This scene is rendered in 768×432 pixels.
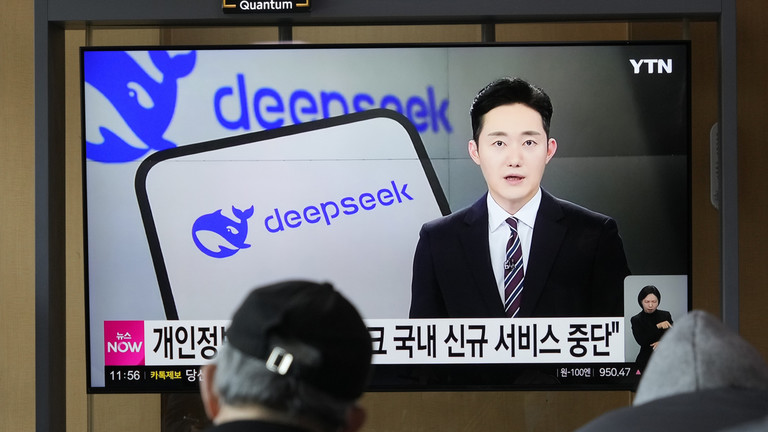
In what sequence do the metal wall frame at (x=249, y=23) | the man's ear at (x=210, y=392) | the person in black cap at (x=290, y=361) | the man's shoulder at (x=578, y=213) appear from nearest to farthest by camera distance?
the person in black cap at (x=290, y=361) < the man's ear at (x=210, y=392) < the metal wall frame at (x=249, y=23) < the man's shoulder at (x=578, y=213)

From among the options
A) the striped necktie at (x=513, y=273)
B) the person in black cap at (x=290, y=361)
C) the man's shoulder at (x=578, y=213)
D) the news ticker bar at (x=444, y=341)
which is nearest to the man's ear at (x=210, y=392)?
the person in black cap at (x=290, y=361)

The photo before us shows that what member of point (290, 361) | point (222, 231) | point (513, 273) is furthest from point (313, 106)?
point (290, 361)

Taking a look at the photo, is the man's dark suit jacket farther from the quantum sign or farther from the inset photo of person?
the quantum sign

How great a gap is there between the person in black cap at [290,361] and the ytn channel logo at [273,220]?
272 centimetres

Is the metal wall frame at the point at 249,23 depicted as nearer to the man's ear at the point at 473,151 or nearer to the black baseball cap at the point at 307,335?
the man's ear at the point at 473,151

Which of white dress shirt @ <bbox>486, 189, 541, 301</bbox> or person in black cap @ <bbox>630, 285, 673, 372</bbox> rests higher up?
white dress shirt @ <bbox>486, 189, 541, 301</bbox>

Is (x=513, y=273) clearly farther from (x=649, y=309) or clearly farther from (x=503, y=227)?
(x=649, y=309)

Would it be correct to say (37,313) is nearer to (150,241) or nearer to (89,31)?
(150,241)

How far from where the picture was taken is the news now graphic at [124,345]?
13.5 feet

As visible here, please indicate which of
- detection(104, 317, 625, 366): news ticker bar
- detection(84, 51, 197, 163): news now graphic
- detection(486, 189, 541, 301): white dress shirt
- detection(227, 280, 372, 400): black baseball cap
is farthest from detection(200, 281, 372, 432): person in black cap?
detection(84, 51, 197, 163): news now graphic

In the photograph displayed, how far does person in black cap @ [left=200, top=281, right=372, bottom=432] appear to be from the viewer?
53.0 inches

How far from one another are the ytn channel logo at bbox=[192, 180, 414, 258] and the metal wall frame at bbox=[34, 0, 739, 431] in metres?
0.65

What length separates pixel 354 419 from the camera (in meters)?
1.46

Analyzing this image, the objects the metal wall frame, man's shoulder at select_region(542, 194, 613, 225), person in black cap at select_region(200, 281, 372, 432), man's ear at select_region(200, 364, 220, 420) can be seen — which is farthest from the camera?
man's shoulder at select_region(542, 194, 613, 225)
